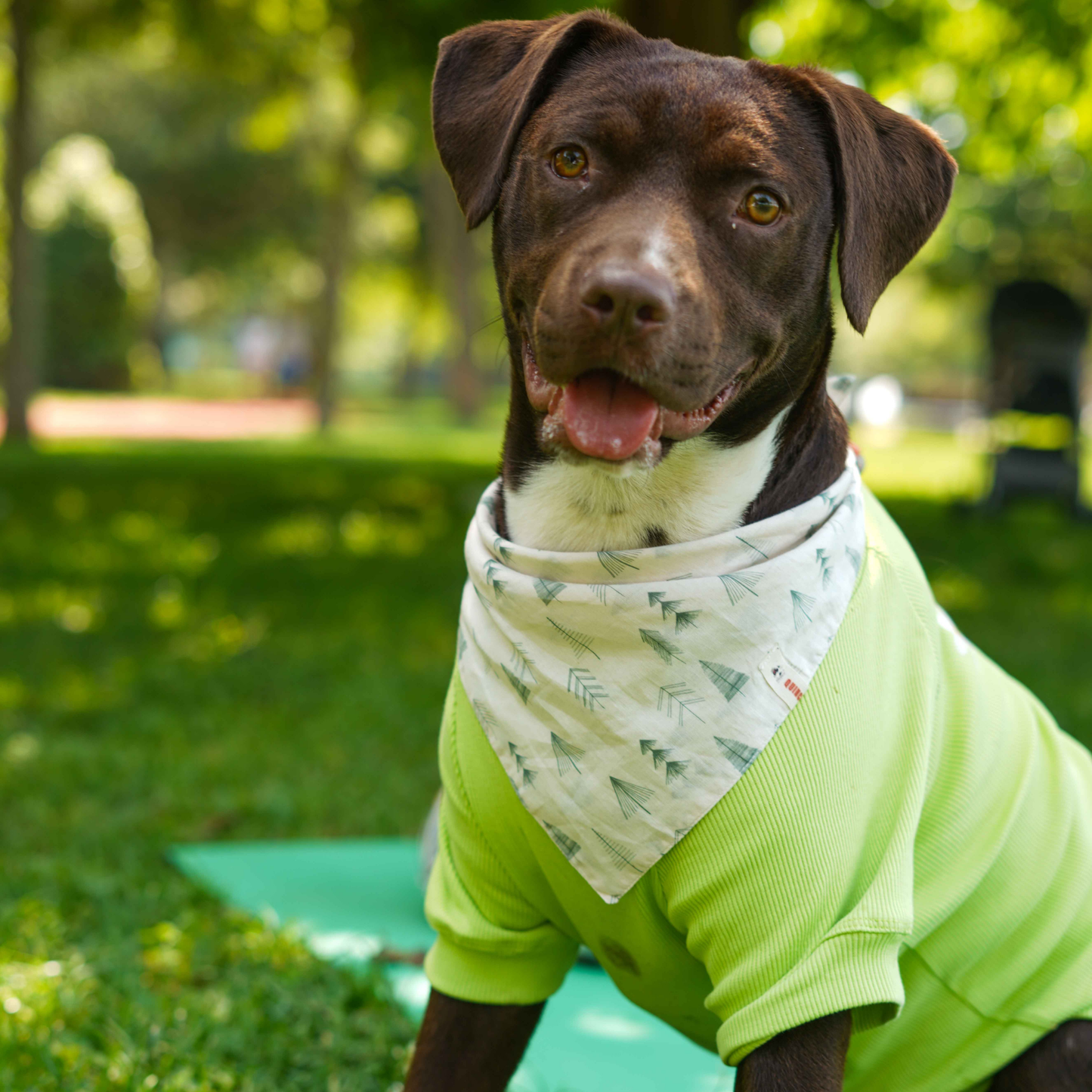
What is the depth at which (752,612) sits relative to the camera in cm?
196

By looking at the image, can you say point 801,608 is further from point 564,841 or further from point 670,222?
point 670,222

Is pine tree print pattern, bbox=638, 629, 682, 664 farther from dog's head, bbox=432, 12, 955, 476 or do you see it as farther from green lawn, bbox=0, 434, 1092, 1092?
green lawn, bbox=0, 434, 1092, 1092

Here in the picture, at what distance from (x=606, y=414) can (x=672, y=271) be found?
25 centimetres

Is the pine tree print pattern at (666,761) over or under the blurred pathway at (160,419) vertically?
over

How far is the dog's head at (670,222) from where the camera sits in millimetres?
1923

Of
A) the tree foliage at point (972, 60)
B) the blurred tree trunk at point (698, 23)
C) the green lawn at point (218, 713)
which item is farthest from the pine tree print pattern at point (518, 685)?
the tree foliage at point (972, 60)

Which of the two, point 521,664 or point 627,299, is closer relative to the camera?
point 627,299

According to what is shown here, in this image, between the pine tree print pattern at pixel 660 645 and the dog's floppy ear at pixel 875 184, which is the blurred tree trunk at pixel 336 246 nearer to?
the dog's floppy ear at pixel 875 184

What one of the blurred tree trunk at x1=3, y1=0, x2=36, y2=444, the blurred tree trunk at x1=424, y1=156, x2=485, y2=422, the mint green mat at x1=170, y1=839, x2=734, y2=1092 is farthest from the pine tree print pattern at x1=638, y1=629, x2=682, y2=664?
the blurred tree trunk at x1=424, y1=156, x2=485, y2=422

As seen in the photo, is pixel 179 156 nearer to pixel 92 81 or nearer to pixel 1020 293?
pixel 92 81

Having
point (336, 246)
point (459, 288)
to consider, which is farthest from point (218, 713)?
point (459, 288)

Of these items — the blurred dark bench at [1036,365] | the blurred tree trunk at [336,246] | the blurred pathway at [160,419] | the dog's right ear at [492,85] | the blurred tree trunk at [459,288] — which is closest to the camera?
the dog's right ear at [492,85]

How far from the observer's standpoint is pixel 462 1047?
7.66 ft

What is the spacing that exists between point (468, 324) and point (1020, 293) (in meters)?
14.6
